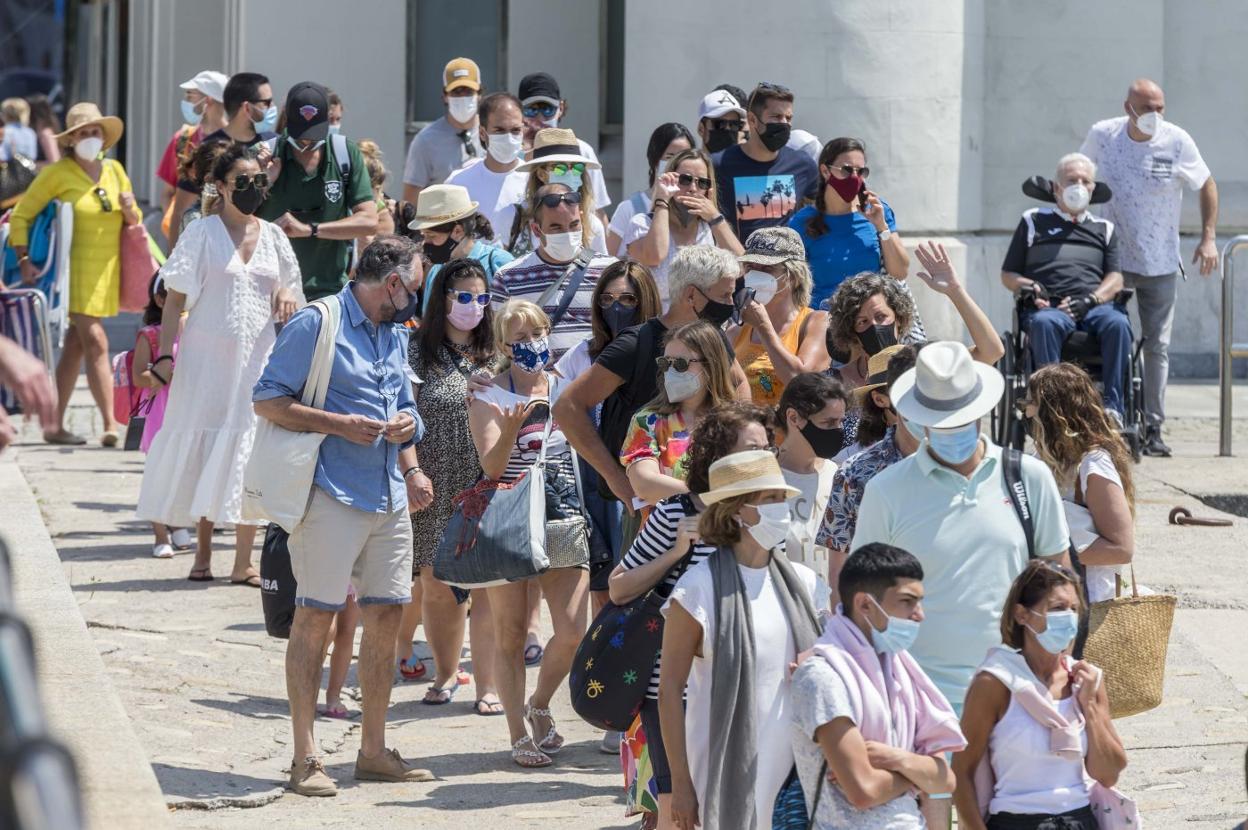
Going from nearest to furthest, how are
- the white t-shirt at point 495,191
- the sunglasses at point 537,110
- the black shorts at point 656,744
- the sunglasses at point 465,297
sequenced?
the black shorts at point 656,744 < the sunglasses at point 465,297 < the white t-shirt at point 495,191 < the sunglasses at point 537,110

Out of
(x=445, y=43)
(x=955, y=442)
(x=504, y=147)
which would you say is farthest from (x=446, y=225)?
(x=445, y=43)

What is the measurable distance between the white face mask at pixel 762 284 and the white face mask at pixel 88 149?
6041mm

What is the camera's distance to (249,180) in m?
9.58

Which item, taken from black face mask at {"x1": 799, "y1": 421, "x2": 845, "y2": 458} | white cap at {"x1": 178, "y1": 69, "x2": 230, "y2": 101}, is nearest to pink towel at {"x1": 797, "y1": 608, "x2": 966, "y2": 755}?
black face mask at {"x1": 799, "y1": 421, "x2": 845, "y2": 458}

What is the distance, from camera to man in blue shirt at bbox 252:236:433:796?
7301mm

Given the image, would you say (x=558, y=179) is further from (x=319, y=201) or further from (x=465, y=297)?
(x=319, y=201)

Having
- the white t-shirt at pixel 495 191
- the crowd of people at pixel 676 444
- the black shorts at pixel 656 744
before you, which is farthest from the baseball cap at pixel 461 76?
the black shorts at pixel 656 744

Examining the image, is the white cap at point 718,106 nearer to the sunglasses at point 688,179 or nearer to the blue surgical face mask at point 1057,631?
the sunglasses at point 688,179

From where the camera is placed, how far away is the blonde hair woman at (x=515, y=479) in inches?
305

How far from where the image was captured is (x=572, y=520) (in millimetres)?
7805

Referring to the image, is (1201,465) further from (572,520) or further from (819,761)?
(819,761)

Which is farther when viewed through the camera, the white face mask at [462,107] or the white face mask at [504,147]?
the white face mask at [462,107]

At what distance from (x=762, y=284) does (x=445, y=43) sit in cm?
1079

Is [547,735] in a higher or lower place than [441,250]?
lower
